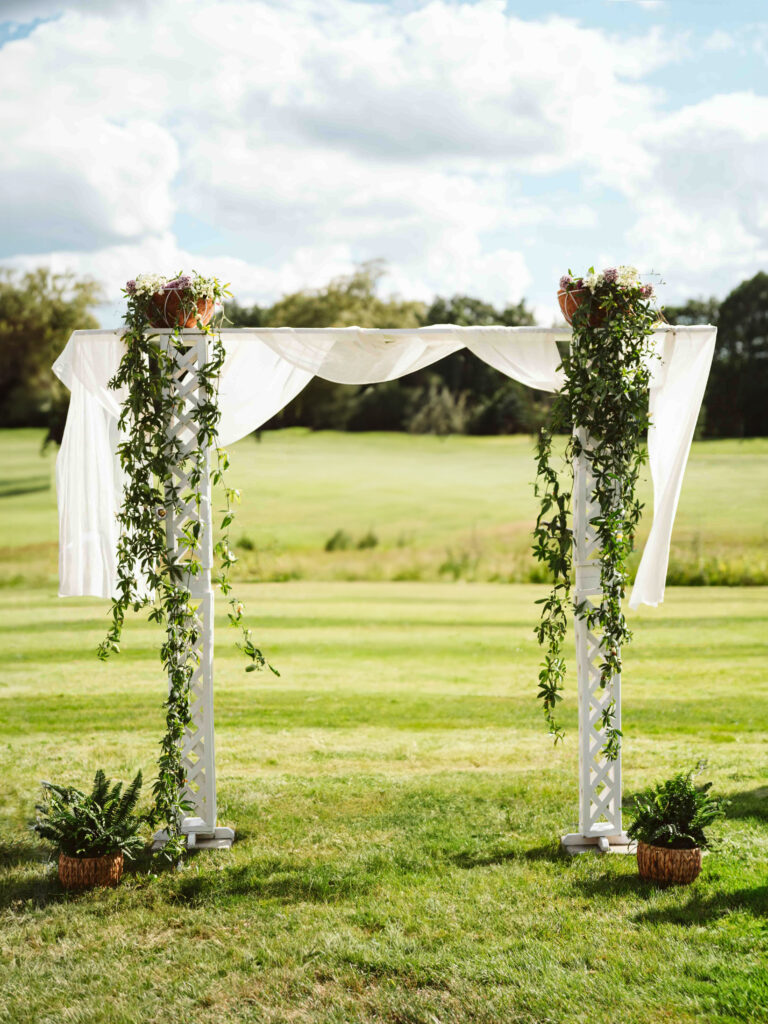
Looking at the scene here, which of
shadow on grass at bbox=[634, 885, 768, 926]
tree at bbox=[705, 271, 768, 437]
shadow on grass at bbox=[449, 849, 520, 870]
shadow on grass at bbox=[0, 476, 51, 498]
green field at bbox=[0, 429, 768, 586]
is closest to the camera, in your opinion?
shadow on grass at bbox=[634, 885, 768, 926]

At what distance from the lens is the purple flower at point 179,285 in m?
4.93

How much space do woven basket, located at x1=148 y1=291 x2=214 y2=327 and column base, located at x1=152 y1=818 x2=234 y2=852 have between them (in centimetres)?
277

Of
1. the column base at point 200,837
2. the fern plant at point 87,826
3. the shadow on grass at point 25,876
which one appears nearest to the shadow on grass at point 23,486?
the shadow on grass at point 25,876

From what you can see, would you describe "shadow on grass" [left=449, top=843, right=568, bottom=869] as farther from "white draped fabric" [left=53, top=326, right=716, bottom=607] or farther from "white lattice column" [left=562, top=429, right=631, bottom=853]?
"white draped fabric" [left=53, top=326, right=716, bottom=607]

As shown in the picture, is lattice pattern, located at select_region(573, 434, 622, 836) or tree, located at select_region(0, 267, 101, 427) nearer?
lattice pattern, located at select_region(573, 434, 622, 836)

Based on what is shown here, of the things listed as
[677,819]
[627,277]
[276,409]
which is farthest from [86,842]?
[627,277]

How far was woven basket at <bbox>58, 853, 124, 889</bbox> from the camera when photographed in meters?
4.73

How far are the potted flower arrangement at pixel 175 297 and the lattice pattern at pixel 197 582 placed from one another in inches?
5.5

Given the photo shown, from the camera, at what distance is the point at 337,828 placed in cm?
569

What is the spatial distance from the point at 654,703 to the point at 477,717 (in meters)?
1.90

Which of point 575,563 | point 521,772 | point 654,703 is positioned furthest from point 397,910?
point 654,703

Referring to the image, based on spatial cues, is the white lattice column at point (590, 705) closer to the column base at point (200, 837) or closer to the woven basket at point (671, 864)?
the woven basket at point (671, 864)

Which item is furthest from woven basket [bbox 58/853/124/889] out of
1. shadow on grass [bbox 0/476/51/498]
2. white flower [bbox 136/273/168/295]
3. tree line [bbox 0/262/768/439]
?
shadow on grass [bbox 0/476/51/498]

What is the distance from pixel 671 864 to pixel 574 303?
293cm
